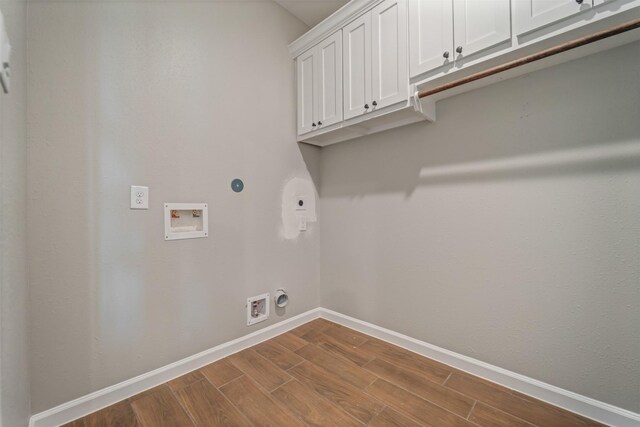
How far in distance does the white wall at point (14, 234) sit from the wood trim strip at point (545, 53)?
1.80 meters

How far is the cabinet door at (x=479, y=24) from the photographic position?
1.18 metres

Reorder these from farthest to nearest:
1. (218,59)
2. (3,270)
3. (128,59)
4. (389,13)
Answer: (218,59) < (389,13) < (128,59) < (3,270)

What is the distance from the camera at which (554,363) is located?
4.29 ft

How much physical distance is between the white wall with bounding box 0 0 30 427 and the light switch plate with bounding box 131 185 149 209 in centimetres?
39

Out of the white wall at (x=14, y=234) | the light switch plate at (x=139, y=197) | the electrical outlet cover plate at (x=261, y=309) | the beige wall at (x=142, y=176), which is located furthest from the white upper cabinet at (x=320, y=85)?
the white wall at (x=14, y=234)

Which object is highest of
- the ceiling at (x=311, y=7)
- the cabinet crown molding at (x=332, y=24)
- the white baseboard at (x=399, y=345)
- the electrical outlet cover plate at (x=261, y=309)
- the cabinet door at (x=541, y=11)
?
the ceiling at (x=311, y=7)

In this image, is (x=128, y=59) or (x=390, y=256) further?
(x=390, y=256)

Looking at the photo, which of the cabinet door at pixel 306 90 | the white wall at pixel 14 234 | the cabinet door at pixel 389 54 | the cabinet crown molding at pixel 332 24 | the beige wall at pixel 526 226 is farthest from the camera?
the cabinet door at pixel 306 90

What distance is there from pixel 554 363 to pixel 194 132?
2465 millimetres

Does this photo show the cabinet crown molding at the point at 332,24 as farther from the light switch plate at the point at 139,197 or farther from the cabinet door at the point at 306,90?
the light switch plate at the point at 139,197

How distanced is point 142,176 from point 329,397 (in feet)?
5.37

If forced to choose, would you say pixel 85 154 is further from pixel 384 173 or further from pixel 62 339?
pixel 384 173

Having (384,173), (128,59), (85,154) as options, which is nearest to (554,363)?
(384,173)

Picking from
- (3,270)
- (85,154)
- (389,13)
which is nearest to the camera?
(3,270)
